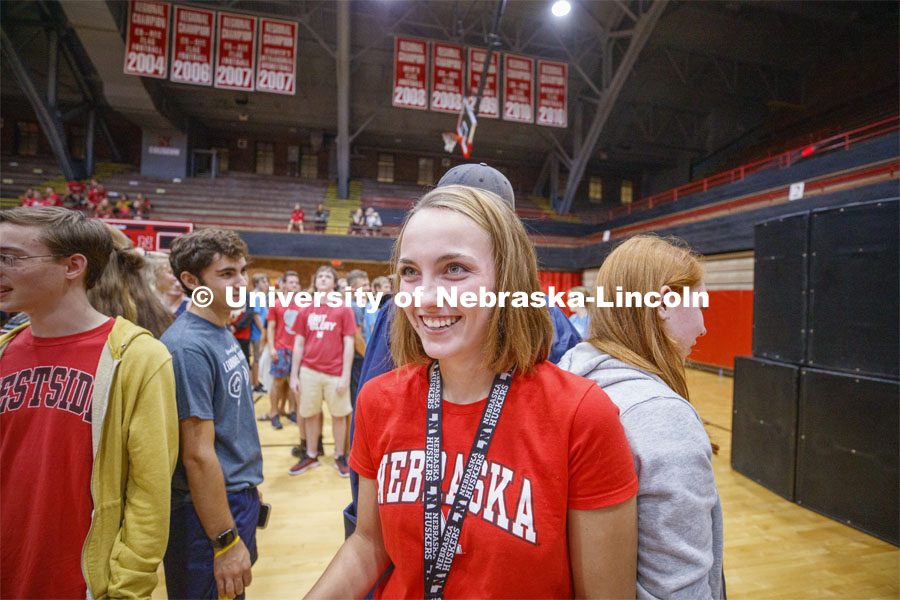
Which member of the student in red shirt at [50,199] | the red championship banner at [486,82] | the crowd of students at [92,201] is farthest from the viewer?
the crowd of students at [92,201]

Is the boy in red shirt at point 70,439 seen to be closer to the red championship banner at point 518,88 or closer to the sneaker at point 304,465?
the sneaker at point 304,465

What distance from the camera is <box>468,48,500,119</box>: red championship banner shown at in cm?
1230

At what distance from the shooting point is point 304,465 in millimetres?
3838

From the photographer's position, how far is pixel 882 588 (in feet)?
7.66

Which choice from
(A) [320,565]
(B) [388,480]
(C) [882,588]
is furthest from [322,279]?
(C) [882,588]

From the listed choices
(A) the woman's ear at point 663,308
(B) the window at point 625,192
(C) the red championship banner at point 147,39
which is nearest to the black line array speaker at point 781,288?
(A) the woman's ear at point 663,308

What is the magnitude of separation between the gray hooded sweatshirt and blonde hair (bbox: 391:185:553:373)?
0.87 feet

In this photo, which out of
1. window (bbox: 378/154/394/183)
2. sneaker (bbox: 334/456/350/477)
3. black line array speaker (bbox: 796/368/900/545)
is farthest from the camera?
window (bbox: 378/154/394/183)

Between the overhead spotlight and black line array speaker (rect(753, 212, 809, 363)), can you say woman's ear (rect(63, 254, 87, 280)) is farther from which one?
the overhead spotlight

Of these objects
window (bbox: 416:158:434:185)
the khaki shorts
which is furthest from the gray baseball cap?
window (bbox: 416:158:434:185)

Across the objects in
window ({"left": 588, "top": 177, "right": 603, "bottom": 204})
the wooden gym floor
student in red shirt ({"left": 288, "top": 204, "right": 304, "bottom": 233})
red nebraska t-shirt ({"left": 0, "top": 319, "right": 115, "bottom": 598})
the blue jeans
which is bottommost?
the wooden gym floor

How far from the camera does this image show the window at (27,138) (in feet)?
55.6

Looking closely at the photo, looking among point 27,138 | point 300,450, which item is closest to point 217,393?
point 300,450

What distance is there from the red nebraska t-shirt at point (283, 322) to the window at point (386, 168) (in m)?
15.7
